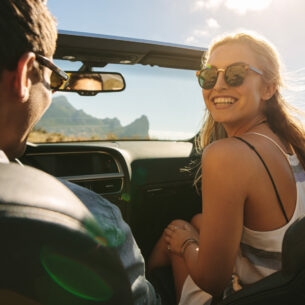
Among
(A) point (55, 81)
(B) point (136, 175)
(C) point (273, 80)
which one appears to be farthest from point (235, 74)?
(B) point (136, 175)

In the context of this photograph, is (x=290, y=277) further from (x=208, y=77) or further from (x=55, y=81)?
(x=208, y=77)

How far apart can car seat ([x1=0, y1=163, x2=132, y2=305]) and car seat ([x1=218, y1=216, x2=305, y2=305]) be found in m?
0.67

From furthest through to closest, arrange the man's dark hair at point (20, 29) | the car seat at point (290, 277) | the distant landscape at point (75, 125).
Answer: the distant landscape at point (75, 125)
the car seat at point (290, 277)
the man's dark hair at point (20, 29)

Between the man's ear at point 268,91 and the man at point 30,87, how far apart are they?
1.52 meters

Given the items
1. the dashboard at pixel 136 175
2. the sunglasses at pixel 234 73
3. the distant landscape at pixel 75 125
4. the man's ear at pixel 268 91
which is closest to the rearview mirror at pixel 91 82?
the distant landscape at pixel 75 125

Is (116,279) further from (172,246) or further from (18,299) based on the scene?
(172,246)

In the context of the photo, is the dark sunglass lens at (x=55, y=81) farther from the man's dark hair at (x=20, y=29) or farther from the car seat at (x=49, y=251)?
the car seat at (x=49, y=251)

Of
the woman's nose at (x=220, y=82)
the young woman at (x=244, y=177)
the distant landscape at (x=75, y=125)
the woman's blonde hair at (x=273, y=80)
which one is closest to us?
the young woman at (x=244, y=177)

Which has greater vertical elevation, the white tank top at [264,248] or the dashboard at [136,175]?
the white tank top at [264,248]

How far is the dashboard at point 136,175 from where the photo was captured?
3.41 meters

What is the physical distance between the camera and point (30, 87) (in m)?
1.32

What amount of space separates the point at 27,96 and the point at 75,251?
607 mm

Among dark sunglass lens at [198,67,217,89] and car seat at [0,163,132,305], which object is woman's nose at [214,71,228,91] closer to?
dark sunglass lens at [198,67,217,89]

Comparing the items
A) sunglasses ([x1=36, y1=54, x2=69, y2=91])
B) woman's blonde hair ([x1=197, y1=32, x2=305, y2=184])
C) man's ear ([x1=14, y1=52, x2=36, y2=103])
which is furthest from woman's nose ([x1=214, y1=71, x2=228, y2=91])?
man's ear ([x1=14, y1=52, x2=36, y2=103])
